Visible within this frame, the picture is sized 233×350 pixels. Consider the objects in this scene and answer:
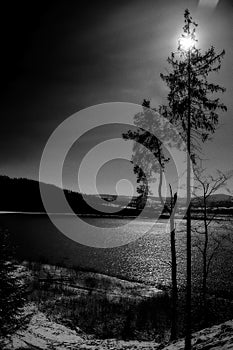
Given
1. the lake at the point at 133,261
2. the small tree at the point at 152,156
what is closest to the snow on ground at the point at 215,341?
the small tree at the point at 152,156

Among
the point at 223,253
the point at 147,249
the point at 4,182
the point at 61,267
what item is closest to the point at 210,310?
the point at 61,267

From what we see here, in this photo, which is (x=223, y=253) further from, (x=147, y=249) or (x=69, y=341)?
(x=69, y=341)

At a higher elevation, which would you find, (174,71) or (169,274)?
(174,71)

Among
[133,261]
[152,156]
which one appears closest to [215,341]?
[152,156]

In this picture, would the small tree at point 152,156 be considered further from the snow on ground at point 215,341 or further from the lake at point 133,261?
the lake at point 133,261

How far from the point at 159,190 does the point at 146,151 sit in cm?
269

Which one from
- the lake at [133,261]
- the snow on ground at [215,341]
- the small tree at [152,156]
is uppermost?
the small tree at [152,156]

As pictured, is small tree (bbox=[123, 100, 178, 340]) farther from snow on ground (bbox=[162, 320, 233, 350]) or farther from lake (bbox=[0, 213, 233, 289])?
lake (bbox=[0, 213, 233, 289])

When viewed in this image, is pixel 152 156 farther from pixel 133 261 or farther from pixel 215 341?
pixel 133 261

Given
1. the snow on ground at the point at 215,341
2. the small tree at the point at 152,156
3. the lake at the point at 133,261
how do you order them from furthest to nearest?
1. the lake at the point at 133,261
2. the small tree at the point at 152,156
3. the snow on ground at the point at 215,341

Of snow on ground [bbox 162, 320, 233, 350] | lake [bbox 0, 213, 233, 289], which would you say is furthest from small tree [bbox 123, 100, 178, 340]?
lake [bbox 0, 213, 233, 289]

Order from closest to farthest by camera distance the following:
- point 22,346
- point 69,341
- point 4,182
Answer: point 22,346 → point 69,341 → point 4,182

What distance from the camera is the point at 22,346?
16203 mm

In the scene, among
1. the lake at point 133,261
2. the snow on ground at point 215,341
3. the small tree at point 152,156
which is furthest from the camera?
the lake at point 133,261
